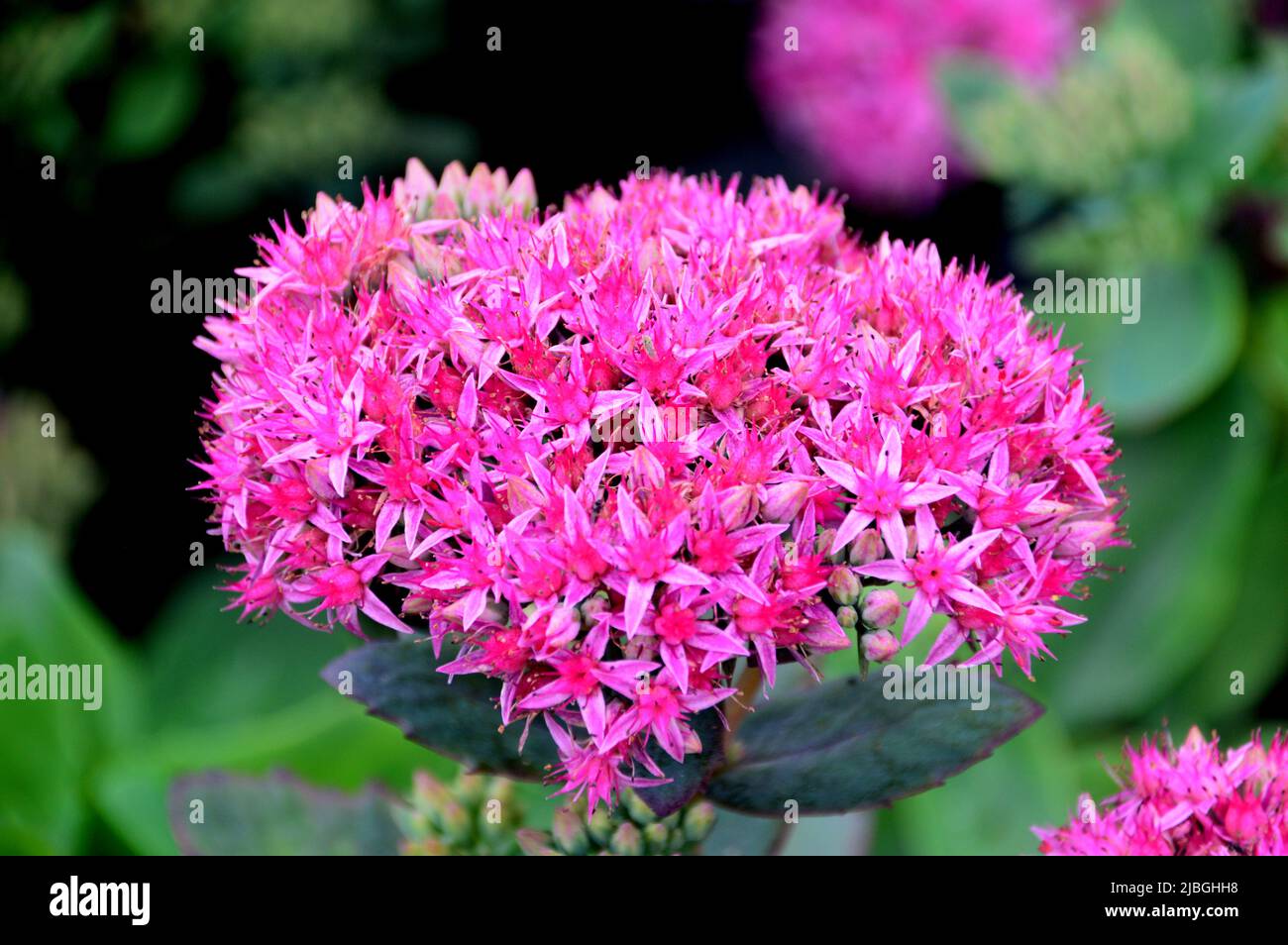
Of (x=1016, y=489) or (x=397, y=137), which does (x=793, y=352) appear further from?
(x=397, y=137)

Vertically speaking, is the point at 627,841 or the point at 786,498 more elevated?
the point at 786,498

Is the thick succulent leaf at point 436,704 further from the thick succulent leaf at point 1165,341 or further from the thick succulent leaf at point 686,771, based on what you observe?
the thick succulent leaf at point 1165,341

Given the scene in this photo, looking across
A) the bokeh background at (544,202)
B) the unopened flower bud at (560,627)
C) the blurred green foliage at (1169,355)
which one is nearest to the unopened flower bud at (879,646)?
the unopened flower bud at (560,627)

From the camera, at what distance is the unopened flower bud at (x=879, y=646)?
98 centimetres

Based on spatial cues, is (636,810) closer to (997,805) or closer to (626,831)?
(626,831)

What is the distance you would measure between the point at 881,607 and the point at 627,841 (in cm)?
33

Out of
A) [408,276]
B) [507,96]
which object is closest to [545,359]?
[408,276]

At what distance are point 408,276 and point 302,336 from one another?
0.33 feet

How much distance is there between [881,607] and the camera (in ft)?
3.23

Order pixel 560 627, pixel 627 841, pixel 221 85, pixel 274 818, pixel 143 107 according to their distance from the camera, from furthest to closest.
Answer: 1. pixel 221 85
2. pixel 143 107
3. pixel 274 818
4. pixel 627 841
5. pixel 560 627

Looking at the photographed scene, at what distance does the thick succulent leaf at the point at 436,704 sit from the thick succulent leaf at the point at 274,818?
12.2 inches

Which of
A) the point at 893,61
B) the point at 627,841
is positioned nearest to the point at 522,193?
the point at 627,841

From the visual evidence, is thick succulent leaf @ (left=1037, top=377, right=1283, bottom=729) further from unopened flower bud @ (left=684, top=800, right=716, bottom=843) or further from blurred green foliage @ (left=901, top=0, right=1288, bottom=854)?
unopened flower bud @ (left=684, top=800, right=716, bottom=843)

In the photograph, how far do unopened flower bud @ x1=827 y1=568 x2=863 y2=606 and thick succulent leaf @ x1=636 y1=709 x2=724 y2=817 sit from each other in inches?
6.0
